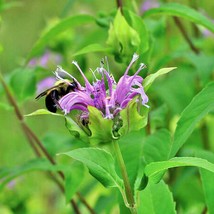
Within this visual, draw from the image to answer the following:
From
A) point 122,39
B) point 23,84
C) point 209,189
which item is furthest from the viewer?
point 23,84

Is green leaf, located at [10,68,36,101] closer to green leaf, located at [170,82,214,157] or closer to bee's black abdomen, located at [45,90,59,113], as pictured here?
bee's black abdomen, located at [45,90,59,113]

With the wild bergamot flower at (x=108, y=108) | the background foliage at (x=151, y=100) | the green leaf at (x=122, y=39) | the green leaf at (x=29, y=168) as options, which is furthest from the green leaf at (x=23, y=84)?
the wild bergamot flower at (x=108, y=108)

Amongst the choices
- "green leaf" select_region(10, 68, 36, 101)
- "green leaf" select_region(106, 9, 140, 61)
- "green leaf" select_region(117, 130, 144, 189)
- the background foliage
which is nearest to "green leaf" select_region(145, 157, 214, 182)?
the background foliage

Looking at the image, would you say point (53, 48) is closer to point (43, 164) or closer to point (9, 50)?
point (43, 164)

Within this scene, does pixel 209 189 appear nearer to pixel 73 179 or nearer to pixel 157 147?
pixel 157 147

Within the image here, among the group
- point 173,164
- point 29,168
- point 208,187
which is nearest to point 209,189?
point 208,187
